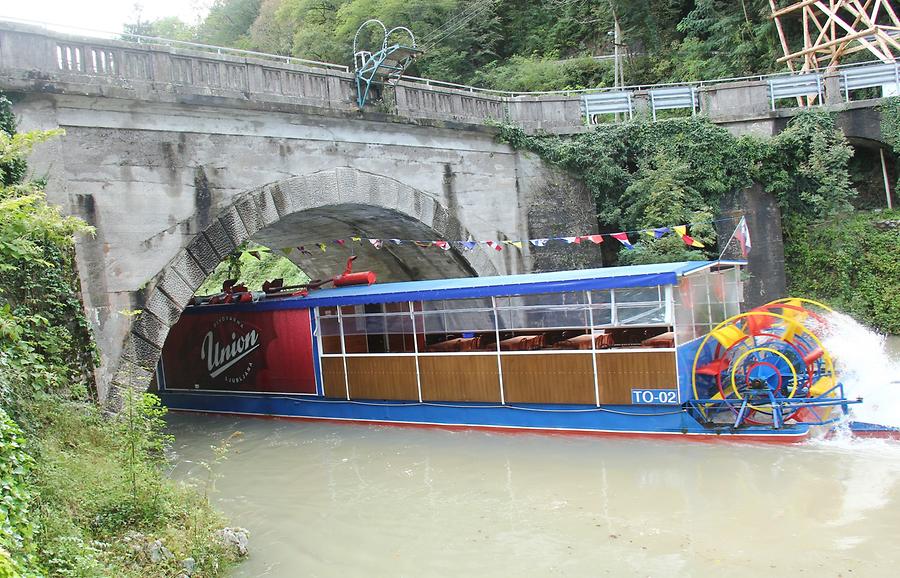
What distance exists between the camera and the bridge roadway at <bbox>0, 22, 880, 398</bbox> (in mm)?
10555

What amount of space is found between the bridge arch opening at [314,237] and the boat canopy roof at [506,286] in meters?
1.65

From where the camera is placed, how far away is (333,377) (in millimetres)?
14148

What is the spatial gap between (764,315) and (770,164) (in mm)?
8769

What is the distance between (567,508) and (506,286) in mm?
4245

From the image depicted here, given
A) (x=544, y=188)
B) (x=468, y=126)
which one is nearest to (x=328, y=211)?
(x=468, y=126)

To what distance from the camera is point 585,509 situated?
849 cm

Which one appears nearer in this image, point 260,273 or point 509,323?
point 509,323

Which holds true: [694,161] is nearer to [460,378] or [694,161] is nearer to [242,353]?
[460,378]

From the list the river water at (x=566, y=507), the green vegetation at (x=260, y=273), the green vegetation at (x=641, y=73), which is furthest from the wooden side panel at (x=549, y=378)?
the green vegetation at (x=260, y=273)

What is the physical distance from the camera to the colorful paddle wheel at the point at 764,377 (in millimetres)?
10227

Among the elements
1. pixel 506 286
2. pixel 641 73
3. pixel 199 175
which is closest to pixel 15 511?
pixel 199 175

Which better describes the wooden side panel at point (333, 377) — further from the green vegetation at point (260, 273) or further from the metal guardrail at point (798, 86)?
the green vegetation at point (260, 273)

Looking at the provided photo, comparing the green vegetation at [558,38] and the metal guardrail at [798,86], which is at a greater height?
the green vegetation at [558,38]

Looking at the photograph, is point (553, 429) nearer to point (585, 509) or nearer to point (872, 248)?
point (585, 509)
